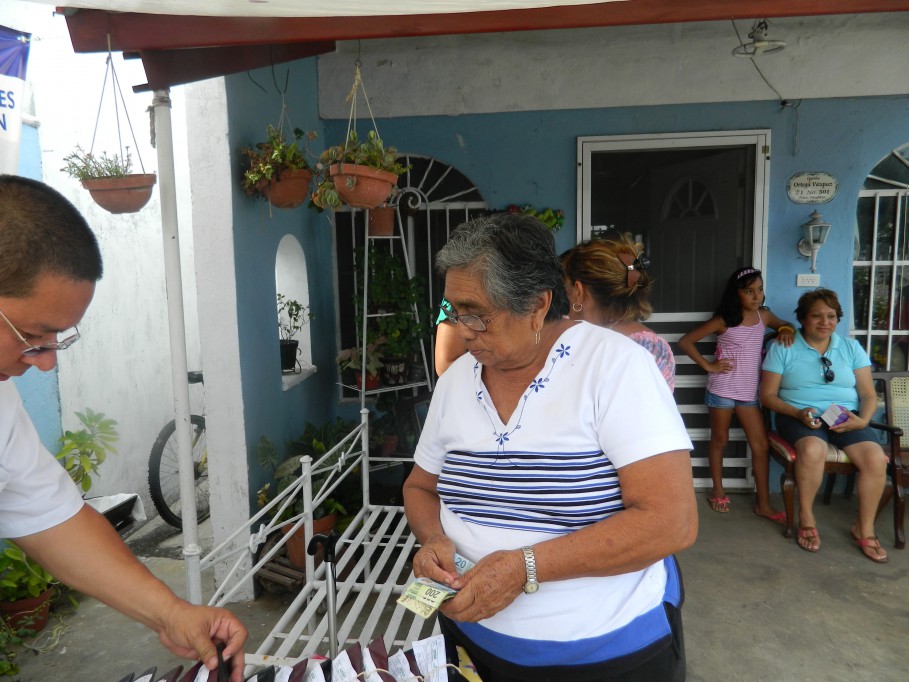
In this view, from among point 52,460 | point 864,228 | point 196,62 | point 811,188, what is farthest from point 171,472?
point 864,228

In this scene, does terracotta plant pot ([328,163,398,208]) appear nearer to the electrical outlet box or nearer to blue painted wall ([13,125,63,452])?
blue painted wall ([13,125,63,452])

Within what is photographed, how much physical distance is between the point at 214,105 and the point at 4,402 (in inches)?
86.7

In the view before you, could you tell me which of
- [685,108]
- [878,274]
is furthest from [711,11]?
[878,274]

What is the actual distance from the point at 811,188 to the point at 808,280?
2.12 ft

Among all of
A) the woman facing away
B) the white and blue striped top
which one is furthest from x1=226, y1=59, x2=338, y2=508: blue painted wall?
the white and blue striped top

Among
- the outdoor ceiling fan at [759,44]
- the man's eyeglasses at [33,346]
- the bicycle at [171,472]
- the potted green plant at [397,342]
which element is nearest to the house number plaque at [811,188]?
the outdoor ceiling fan at [759,44]

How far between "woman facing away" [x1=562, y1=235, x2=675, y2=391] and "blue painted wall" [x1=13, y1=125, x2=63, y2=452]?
287 centimetres

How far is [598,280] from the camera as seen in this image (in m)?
2.16

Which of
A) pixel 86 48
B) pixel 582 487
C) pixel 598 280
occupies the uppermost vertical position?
pixel 86 48

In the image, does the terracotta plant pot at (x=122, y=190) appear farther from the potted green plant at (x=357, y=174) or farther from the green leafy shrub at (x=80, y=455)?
the green leafy shrub at (x=80, y=455)

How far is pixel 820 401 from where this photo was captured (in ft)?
13.6

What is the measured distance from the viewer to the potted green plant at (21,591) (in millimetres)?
2916

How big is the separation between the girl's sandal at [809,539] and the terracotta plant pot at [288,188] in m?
3.54

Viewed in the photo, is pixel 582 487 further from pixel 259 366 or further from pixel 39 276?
pixel 259 366
